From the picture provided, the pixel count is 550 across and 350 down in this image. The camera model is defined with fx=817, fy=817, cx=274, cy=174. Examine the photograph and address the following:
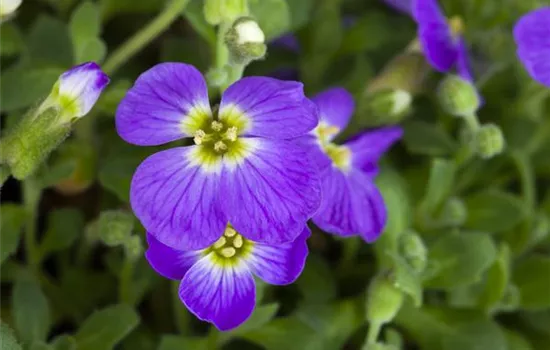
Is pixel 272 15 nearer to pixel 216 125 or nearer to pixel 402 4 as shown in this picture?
pixel 216 125

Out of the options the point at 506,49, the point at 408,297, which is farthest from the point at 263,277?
the point at 506,49

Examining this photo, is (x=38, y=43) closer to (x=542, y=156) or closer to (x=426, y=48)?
(x=426, y=48)

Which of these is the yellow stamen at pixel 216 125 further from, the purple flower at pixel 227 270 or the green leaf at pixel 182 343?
the green leaf at pixel 182 343

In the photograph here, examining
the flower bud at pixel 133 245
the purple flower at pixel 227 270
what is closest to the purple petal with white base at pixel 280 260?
the purple flower at pixel 227 270

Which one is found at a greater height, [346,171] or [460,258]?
[346,171]

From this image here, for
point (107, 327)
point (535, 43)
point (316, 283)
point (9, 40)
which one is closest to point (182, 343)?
point (107, 327)

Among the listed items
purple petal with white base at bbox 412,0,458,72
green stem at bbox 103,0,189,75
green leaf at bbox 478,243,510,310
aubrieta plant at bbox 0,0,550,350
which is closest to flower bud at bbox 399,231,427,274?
aubrieta plant at bbox 0,0,550,350

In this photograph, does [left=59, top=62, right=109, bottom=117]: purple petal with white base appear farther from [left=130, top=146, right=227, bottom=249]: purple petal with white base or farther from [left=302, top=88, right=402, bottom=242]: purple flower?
[left=302, top=88, right=402, bottom=242]: purple flower
